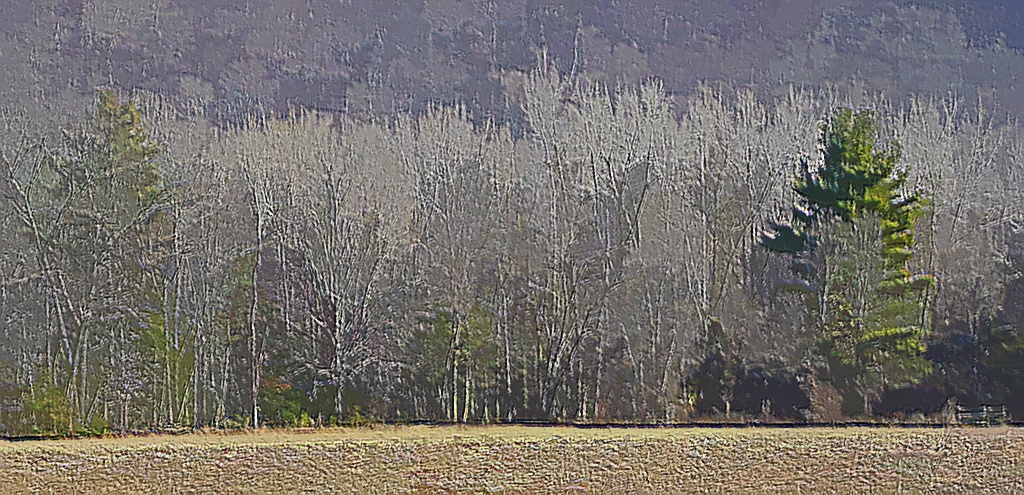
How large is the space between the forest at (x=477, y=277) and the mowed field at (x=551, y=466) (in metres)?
9.79

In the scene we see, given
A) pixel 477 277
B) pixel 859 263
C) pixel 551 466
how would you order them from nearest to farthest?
pixel 551 466, pixel 859 263, pixel 477 277

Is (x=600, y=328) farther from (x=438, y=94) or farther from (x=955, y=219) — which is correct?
(x=438, y=94)

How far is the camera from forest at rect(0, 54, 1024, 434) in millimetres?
33219

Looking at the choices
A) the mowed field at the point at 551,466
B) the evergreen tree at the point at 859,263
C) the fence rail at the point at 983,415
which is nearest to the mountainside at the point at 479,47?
the evergreen tree at the point at 859,263

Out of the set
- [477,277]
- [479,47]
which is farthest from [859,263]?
[479,47]

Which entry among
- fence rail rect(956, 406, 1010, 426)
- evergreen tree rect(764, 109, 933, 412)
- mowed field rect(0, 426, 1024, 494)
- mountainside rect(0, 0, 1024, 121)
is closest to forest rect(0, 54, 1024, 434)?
evergreen tree rect(764, 109, 933, 412)

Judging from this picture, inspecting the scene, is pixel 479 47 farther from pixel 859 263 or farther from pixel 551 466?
pixel 551 466

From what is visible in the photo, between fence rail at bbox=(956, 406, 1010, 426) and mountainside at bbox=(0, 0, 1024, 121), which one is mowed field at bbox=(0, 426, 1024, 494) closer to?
fence rail at bbox=(956, 406, 1010, 426)

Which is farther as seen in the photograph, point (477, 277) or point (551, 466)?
point (477, 277)

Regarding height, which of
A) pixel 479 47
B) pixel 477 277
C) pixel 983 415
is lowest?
pixel 983 415

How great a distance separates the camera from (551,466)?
21297mm

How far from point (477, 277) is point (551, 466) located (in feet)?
53.9

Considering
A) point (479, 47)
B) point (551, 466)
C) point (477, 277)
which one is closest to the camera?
point (551, 466)

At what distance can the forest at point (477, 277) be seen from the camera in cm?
3322
